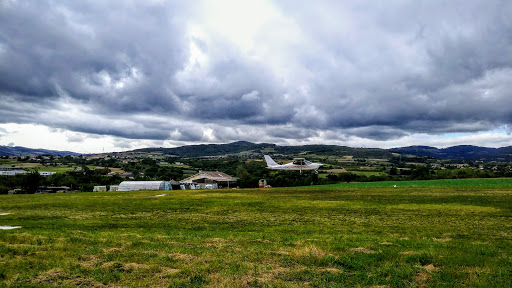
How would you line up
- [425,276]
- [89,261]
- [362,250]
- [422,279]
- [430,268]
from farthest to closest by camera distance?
1. [362,250]
2. [89,261]
3. [430,268]
4. [425,276]
5. [422,279]

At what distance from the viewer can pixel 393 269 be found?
801 centimetres

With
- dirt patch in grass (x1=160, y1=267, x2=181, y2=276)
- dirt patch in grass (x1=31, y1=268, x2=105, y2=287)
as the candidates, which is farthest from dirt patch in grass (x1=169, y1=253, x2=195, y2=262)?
dirt patch in grass (x1=31, y1=268, x2=105, y2=287)

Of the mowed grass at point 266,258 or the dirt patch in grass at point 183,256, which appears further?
the dirt patch in grass at point 183,256

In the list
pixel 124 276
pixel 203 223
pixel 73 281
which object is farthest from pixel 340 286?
pixel 203 223

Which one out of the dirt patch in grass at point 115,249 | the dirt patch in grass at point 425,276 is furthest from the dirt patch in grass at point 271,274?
the dirt patch in grass at point 115,249

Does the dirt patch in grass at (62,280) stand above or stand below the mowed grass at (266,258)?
above

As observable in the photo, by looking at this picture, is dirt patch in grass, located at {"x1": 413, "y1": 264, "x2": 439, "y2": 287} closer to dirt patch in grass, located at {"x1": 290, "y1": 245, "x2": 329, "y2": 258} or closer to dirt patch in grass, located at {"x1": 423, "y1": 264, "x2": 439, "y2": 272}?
dirt patch in grass, located at {"x1": 423, "y1": 264, "x2": 439, "y2": 272}

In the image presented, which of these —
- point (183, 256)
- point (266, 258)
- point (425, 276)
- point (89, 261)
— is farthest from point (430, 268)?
point (89, 261)

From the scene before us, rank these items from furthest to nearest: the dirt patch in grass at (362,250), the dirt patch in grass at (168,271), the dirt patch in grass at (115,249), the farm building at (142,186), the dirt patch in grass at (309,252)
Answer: the farm building at (142,186) → the dirt patch in grass at (362,250) → the dirt patch in grass at (115,249) → the dirt patch in grass at (309,252) → the dirt patch in grass at (168,271)

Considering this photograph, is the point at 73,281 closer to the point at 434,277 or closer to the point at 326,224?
the point at 434,277

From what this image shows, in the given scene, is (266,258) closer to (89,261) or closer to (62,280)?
(89,261)

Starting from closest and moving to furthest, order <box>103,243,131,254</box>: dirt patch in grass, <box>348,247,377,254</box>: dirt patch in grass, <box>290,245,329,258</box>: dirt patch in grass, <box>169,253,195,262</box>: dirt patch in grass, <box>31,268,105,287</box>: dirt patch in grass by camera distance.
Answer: <box>31,268,105,287</box>: dirt patch in grass, <box>169,253,195,262</box>: dirt patch in grass, <box>290,245,329,258</box>: dirt patch in grass, <box>103,243,131,254</box>: dirt patch in grass, <box>348,247,377,254</box>: dirt patch in grass

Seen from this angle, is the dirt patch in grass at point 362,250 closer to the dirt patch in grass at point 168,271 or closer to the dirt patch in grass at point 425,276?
the dirt patch in grass at point 425,276

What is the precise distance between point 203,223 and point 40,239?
788 centimetres
